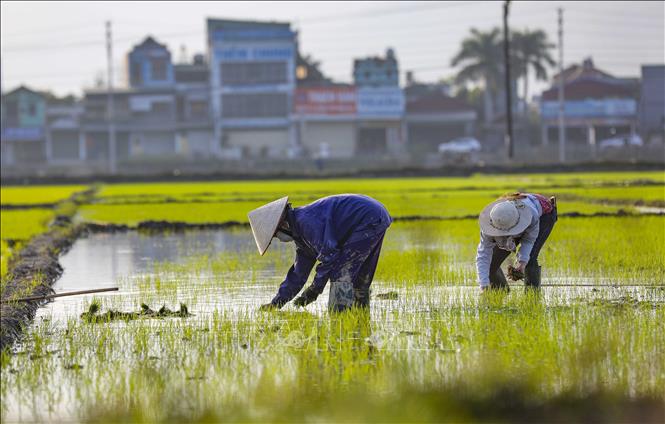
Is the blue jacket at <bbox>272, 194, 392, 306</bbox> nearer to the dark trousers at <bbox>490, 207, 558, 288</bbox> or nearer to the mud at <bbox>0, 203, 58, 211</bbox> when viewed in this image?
the dark trousers at <bbox>490, 207, 558, 288</bbox>

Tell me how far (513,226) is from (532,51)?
54.5m

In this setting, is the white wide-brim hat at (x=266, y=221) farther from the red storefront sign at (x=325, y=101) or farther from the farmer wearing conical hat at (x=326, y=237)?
the red storefront sign at (x=325, y=101)

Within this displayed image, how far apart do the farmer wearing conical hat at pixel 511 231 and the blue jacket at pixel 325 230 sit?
2.58 ft

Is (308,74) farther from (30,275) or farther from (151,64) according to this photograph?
(30,275)

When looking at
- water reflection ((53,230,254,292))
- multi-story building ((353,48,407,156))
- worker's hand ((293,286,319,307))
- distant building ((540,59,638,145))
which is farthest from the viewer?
multi-story building ((353,48,407,156))

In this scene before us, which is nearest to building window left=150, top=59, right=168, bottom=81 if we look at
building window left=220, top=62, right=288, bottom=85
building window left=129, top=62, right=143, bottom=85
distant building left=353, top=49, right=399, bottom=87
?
building window left=129, top=62, right=143, bottom=85

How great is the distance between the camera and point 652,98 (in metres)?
55.1

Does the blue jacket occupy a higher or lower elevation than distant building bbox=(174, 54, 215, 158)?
lower

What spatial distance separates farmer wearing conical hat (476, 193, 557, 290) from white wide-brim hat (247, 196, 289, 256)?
1.50 m

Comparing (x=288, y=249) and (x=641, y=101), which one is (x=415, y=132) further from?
(x=288, y=249)

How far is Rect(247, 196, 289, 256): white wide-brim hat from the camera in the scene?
6.82 m

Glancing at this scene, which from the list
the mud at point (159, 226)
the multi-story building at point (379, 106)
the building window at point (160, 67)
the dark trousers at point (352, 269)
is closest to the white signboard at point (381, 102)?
the multi-story building at point (379, 106)

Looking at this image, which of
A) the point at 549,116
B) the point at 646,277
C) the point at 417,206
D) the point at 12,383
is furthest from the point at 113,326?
the point at 549,116

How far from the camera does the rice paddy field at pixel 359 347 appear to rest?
5047mm
